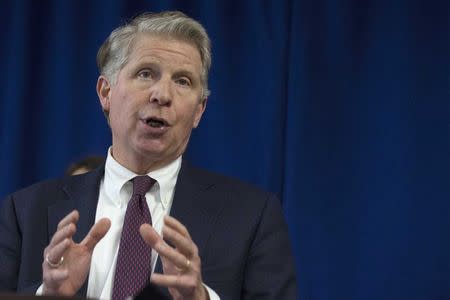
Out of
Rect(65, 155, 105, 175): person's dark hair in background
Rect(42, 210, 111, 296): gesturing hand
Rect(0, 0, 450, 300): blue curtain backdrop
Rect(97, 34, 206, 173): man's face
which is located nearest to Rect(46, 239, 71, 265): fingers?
Rect(42, 210, 111, 296): gesturing hand

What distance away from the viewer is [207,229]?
1.69 metres

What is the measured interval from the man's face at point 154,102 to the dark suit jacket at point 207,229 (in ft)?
0.29

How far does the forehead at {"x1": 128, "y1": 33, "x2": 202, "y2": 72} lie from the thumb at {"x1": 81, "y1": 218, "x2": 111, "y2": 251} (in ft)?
1.62

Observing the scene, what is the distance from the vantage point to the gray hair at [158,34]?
1.83 m

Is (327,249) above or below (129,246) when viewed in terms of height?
below

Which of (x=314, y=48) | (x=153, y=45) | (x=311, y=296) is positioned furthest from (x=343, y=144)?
(x=153, y=45)

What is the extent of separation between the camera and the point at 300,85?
9.04ft

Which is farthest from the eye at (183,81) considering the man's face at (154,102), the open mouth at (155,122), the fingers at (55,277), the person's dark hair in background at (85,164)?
the person's dark hair in background at (85,164)

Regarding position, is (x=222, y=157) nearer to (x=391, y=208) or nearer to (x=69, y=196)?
(x=391, y=208)

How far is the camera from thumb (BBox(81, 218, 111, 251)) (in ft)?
4.74

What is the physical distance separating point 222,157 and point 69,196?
1150 millimetres

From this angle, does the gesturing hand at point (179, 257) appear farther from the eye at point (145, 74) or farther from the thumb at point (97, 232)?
the eye at point (145, 74)

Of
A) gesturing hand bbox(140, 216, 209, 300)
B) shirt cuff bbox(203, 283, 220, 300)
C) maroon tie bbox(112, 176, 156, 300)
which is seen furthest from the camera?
maroon tie bbox(112, 176, 156, 300)

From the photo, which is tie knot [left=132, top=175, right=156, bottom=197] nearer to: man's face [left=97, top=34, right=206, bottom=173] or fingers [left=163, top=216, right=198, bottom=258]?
man's face [left=97, top=34, right=206, bottom=173]
